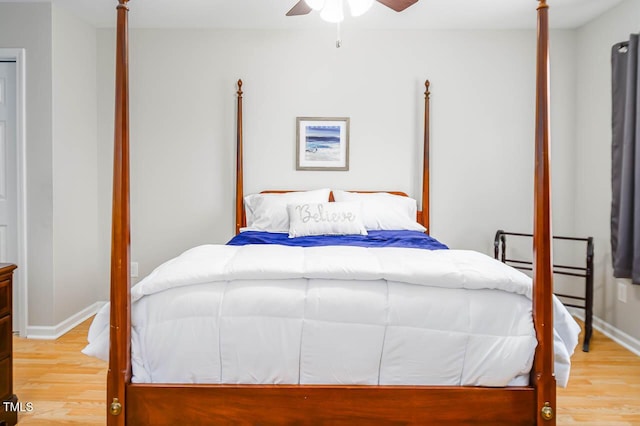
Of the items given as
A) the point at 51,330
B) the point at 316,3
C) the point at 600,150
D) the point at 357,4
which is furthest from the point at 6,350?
the point at 600,150

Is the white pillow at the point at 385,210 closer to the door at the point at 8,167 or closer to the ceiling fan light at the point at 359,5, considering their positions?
the ceiling fan light at the point at 359,5

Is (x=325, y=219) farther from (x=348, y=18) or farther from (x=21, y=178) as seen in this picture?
(x=21, y=178)

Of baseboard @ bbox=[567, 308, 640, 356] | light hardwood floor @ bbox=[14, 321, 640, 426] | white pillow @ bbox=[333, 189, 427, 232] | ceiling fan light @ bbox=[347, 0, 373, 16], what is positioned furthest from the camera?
white pillow @ bbox=[333, 189, 427, 232]

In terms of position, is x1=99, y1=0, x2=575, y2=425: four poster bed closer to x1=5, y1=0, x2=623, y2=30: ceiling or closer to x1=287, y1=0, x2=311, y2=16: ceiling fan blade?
x1=287, y1=0, x2=311, y2=16: ceiling fan blade

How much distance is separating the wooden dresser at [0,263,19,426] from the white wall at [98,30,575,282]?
1.81 m

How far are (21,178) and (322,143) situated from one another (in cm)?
227

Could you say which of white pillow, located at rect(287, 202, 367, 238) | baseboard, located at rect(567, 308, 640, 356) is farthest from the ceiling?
baseboard, located at rect(567, 308, 640, 356)

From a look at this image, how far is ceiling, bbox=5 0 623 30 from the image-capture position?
327 cm

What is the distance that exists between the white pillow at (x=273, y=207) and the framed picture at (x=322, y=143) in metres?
0.29

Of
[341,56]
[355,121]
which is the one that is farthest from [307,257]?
[341,56]

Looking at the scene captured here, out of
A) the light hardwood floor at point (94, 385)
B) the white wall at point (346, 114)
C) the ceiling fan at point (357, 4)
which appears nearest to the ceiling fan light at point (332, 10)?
the ceiling fan at point (357, 4)

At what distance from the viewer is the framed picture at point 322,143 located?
3.85 m

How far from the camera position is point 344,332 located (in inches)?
64.6

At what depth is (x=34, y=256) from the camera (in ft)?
10.7
